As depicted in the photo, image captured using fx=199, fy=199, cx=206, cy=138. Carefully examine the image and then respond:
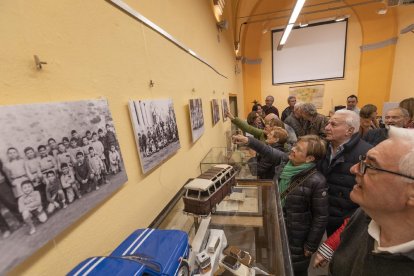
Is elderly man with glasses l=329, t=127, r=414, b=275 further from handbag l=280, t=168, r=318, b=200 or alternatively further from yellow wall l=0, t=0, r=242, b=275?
yellow wall l=0, t=0, r=242, b=275

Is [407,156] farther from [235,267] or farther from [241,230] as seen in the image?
[241,230]

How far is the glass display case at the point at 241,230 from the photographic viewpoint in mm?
1104

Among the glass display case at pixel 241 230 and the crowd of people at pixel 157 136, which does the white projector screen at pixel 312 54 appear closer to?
the glass display case at pixel 241 230

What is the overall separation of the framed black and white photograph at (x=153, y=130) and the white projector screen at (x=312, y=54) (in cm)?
856

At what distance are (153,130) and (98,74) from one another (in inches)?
21.5

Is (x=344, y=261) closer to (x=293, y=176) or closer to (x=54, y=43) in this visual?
(x=293, y=176)

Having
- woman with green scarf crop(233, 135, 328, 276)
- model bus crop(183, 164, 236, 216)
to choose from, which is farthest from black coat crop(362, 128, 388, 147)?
model bus crop(183, 164, 236, 216)

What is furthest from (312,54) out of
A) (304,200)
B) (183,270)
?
(183,270)

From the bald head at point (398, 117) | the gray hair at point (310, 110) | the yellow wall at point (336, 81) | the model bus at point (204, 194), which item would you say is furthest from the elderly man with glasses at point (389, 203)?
the yellow wall at point (336, 81)

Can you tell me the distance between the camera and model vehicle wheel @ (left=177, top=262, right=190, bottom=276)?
82 cm

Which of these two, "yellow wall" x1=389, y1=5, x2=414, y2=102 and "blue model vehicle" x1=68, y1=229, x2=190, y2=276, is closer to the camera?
"blue model vehicle" x1=68, y1=229, x2=190, y2=276

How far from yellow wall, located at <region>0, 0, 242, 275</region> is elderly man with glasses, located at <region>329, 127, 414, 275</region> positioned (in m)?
1.29

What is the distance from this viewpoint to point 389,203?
2.95ft

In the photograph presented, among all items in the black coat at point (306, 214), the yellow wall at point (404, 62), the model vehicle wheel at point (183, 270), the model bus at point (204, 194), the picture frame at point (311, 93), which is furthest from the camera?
the picture frame at point (311, 93)
